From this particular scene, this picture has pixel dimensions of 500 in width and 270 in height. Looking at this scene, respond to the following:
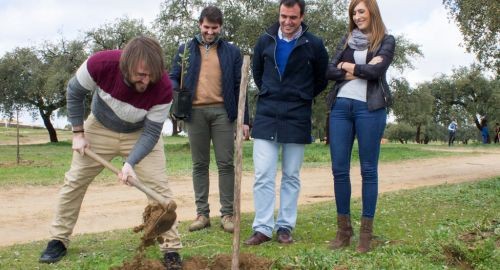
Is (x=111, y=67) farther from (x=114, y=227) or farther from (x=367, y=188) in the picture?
(x=114, y=227)

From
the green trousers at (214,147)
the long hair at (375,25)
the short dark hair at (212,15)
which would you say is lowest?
the green trousers at (214,147)

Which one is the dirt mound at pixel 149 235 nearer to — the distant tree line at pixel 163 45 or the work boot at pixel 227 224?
the work boot at pixel 227 224

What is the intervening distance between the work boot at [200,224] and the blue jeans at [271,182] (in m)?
0.99

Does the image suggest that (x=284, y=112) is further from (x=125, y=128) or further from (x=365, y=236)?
(x=125, y=128)

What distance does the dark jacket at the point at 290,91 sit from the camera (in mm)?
5625

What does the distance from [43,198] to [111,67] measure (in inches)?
236

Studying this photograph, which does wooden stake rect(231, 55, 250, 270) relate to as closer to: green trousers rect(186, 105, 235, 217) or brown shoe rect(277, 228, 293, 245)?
brown shoe rect(277, 228, 293, 245)

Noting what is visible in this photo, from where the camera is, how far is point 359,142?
5.26m

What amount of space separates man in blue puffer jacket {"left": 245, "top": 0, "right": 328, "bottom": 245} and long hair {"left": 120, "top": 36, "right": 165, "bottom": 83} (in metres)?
1.50

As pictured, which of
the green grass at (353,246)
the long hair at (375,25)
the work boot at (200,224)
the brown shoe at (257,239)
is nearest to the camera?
the green grass at (353,246)

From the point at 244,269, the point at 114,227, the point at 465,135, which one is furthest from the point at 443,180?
the point at 465,135

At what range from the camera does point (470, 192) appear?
9.56 meters

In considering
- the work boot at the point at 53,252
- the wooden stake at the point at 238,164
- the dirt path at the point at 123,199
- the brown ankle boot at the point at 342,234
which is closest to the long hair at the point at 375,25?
the wooden stake at the point at 238,164

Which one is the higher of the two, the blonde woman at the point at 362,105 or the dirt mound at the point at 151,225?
the blonde woman at the point at 362,105
